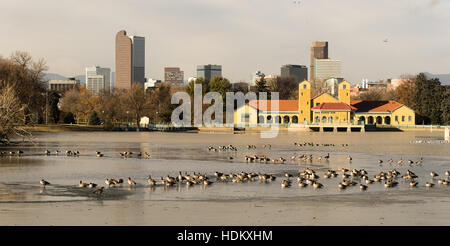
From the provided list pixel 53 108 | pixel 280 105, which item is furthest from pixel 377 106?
pixel 53 108

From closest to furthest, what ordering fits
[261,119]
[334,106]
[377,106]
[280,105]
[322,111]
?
[322,111] → [334,106] → [377,106] → [261,119] → [280,105]

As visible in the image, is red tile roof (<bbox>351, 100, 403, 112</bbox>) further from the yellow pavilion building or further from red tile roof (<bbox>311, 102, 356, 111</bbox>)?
red tile roof (<bbox>311, 102, 356, 111</bbox>)

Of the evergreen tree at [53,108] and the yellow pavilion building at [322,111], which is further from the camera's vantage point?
the yellow pavilion building at [322,111]

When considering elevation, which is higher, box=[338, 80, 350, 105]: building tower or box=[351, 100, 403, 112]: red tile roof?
box=[338, 80, 350, 105]: building tower

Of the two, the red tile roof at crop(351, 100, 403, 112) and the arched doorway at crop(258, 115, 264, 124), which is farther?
the arched doorway at crop(258, 115, 264, 124)

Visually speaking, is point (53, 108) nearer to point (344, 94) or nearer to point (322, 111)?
point (322, 111)

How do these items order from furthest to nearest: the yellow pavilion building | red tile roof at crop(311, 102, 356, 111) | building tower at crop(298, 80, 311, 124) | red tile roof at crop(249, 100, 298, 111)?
red tile roof at crop(249, 100, 298, 111), building tower at crop(298, 80, 311, 124), the yellow pavilion building, red tile roof at crop(311, 102, 356, 111)

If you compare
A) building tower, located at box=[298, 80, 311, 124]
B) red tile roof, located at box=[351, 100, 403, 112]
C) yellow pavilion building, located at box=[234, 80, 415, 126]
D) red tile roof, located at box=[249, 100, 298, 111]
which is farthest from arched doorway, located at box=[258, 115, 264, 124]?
red tile roof, located at box=[351, 100, 403, 112]

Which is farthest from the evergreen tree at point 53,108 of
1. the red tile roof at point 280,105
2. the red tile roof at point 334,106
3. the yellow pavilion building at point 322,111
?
→ the red tile roof at point 334,106

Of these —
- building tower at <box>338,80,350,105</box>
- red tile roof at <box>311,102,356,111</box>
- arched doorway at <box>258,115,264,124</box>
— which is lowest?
arched doorway at <box>258,115,264,124</box>

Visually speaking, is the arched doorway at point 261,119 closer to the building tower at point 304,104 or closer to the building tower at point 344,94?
the building tower at point 304,104
